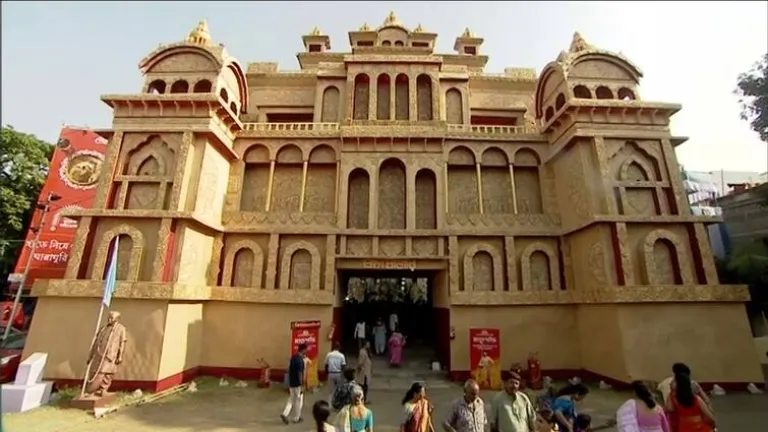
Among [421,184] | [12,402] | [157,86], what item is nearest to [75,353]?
[12,402]

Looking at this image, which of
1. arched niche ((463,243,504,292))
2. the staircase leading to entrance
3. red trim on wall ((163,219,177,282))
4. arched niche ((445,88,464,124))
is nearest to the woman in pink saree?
the staircase leading to entrance

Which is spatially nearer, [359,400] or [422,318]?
[359,400]

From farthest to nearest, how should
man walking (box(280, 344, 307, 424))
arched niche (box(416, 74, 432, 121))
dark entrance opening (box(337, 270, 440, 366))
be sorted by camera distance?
arched niche (box(416, 74, 432, 121)) < dark entrance opening (box(337, 270, 440, 366)) < man walking (box(280, 344, 307, 424))

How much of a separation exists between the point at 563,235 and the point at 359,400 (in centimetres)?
1278

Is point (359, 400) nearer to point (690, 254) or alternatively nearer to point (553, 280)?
point (553, 280)

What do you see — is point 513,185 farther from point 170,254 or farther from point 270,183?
point 170,254

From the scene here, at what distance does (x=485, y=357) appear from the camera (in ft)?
43.3

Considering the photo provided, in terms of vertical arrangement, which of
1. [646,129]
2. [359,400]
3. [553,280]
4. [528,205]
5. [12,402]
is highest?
[646,129]

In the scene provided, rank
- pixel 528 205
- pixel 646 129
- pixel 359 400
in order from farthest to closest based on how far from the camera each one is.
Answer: pixel 528 205 → pixel 646 129 → pixel 359 400

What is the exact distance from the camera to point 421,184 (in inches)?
679

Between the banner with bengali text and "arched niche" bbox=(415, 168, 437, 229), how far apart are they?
1699cm

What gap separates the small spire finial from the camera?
17.2 metres

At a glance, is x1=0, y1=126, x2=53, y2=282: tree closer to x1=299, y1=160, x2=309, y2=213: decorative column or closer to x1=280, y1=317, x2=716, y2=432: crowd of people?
x1=299, y1=160, x2=309, y2=213: decorative column

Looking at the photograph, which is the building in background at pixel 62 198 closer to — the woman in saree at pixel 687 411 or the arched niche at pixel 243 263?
the arched niche at pixel 243 263
